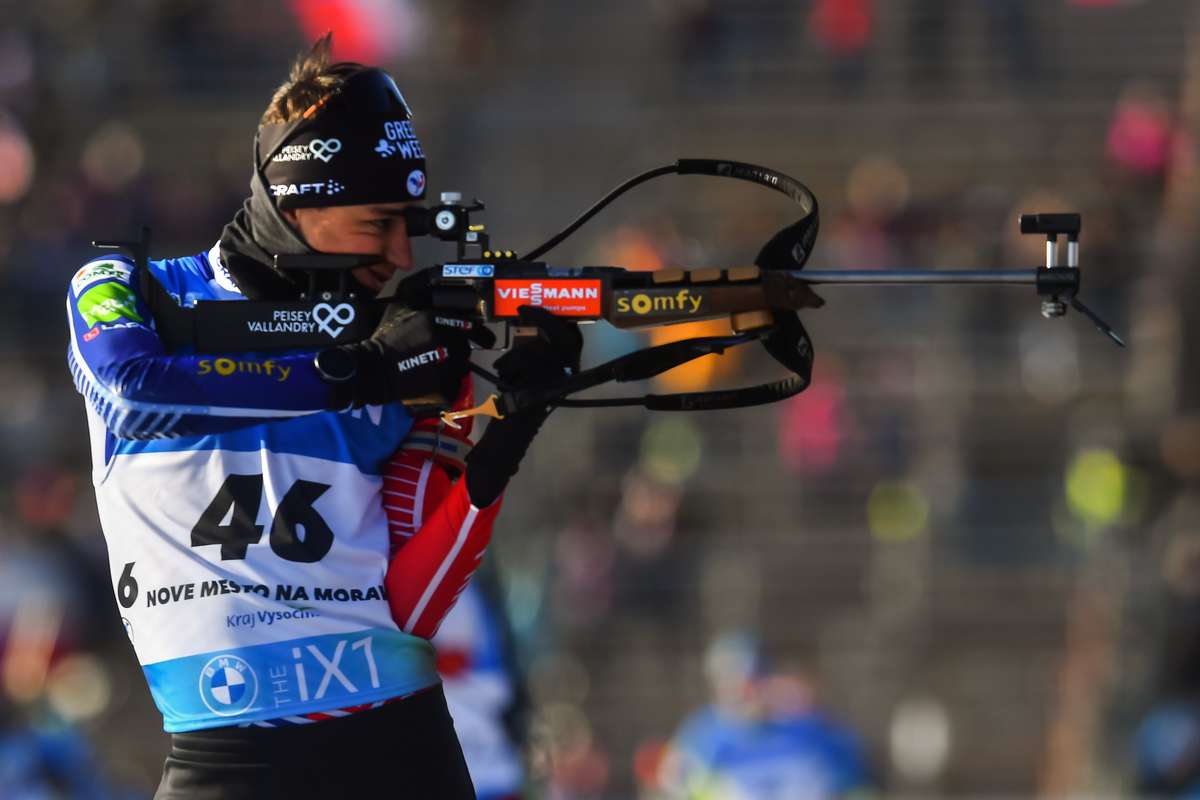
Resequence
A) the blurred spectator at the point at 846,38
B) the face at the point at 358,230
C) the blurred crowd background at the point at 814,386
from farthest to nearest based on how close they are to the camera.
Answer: the blurred spectator at the point at 846,38
the blurred crowd background at the point at 814,386
the face at the point at 358,230

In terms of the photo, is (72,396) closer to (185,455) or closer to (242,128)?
(242,128)

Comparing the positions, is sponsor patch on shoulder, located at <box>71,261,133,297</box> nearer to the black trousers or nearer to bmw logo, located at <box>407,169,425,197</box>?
bmw logo, located at <box>407,169,425,197</box>

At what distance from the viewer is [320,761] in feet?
12.0

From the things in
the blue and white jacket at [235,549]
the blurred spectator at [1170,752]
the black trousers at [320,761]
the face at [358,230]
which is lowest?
the blurred spectator at [1170,752]

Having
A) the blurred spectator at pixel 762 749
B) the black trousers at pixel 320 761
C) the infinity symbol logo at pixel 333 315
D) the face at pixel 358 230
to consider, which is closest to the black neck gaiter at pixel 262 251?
the face at pixel 358 230

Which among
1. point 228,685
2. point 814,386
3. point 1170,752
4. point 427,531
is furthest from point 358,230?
point 814,386

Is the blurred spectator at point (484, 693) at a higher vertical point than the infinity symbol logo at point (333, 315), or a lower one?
lower

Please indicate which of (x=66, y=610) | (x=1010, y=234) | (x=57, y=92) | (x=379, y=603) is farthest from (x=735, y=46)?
(x=379, y=603)

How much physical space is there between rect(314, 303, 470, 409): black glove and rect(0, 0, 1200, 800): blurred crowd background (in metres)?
7.50

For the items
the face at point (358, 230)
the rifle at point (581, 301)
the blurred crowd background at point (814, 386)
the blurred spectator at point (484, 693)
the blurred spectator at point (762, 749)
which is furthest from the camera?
the blurred crowd background at point (814, 386)

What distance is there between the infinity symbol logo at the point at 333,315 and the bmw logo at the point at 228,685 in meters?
0.60

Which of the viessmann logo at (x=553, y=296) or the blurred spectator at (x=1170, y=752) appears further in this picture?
the blurred spectator at (x=1170, y=752)

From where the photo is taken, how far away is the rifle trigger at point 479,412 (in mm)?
3615

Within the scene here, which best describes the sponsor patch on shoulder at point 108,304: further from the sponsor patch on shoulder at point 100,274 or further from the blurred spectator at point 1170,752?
the blurred spectator at point 1170,752
